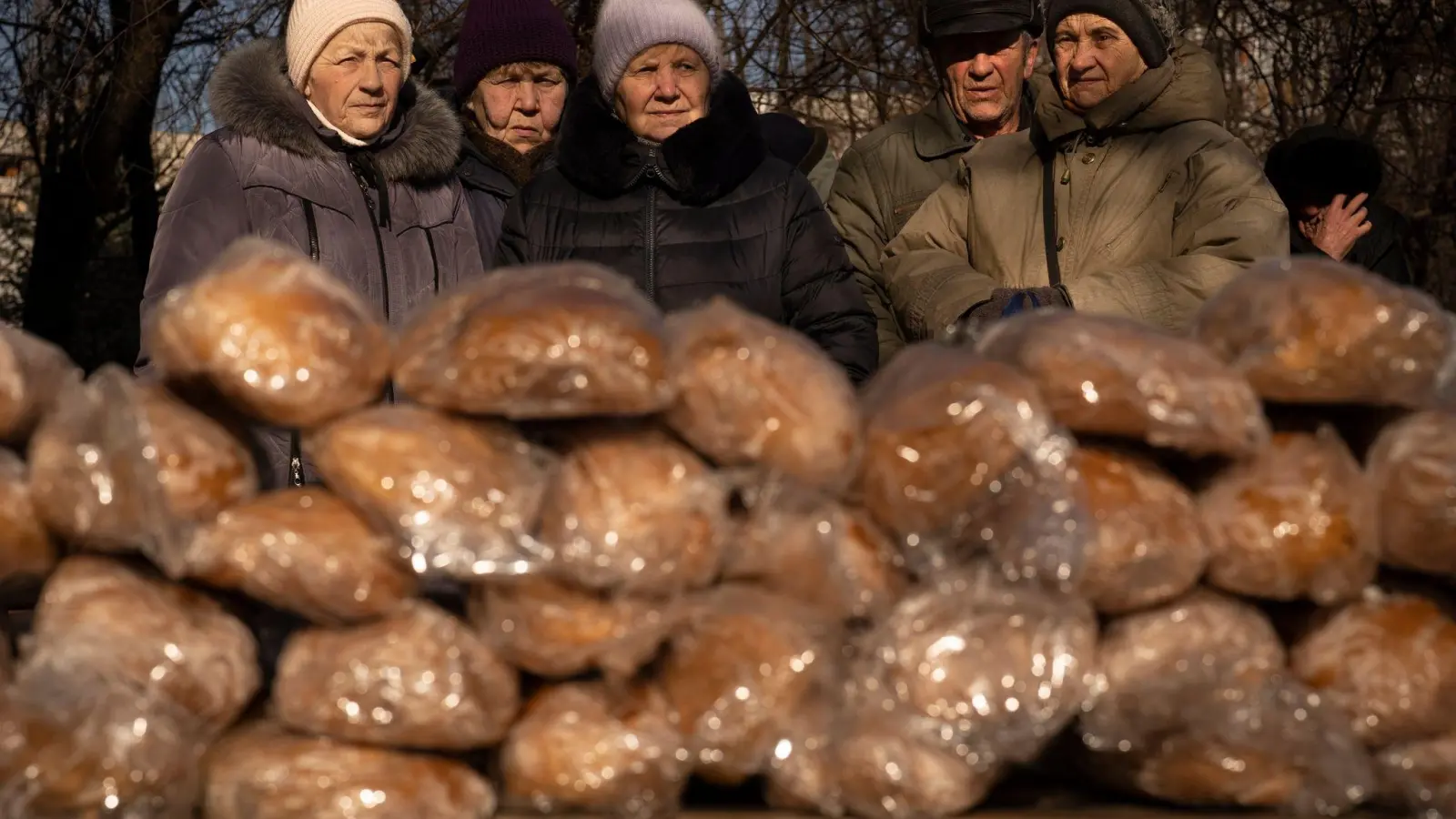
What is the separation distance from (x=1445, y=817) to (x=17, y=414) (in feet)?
5.83

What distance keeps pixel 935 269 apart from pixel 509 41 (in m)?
1.34

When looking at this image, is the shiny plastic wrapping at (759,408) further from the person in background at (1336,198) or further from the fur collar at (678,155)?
the person in background at (1336,198)

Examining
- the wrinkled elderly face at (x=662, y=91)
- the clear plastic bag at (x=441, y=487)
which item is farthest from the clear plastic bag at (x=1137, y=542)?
the wrinkled elderly face at (x=662, y=91)

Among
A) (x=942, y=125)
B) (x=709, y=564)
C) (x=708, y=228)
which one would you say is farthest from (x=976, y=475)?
(x=942, y=125)

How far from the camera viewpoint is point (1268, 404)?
2031 mm

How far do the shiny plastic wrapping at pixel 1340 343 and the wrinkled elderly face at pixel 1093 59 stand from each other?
4.00 feet

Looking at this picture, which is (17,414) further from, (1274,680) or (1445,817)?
(1445,817)

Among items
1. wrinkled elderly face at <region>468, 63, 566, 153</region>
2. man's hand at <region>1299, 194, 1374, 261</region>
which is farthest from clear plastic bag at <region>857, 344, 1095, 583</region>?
man's hand at <region>1299, 194, 1374, 261</region>

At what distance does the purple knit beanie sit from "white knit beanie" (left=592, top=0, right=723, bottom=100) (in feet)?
2.01

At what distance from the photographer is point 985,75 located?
144 inches

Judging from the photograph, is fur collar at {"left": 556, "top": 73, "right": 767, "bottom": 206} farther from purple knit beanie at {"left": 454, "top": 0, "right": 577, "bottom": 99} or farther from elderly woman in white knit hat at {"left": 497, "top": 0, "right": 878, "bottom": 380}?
purple knit beanie at {"left": 454, "top": 0, "right": 577, "bottom": 99}

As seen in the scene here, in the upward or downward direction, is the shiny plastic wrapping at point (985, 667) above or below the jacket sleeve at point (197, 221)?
below

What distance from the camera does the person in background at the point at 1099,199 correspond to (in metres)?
2.89

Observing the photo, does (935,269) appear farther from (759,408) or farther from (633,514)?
(633,514)
